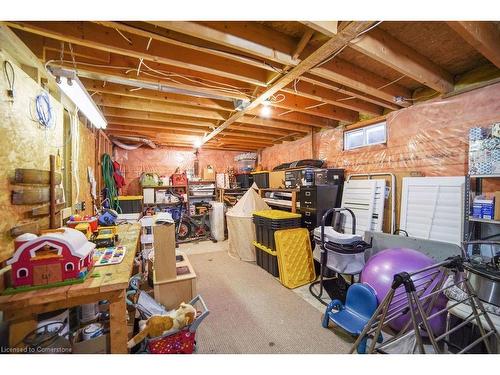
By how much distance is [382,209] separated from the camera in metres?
3.01

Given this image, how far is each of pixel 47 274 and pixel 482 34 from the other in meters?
3.31

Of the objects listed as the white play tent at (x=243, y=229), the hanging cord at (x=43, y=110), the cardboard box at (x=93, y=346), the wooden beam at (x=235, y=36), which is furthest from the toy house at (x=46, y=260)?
the white play tent at (x=243, y=229)

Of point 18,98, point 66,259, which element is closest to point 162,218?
point 66,259

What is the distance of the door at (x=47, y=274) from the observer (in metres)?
1.18

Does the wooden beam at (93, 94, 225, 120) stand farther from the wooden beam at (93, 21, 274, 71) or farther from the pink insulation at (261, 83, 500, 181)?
the pink insulation at (261, 83, 500, 181)

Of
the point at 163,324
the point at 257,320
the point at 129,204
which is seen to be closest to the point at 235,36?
the point at 163,324

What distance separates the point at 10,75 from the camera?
138 centimetres

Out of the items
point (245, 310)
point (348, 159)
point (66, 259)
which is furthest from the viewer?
point (348, 159)

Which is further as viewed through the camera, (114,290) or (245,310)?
(245,310)

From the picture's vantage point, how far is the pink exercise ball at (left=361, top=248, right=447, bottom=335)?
1.83m

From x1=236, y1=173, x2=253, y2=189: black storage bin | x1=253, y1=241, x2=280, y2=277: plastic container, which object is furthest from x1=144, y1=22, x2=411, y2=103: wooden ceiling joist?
x1=236, y1=173, x2=253, y2=189: black storage bin

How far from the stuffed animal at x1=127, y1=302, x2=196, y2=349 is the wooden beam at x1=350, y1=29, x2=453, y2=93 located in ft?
7.99
